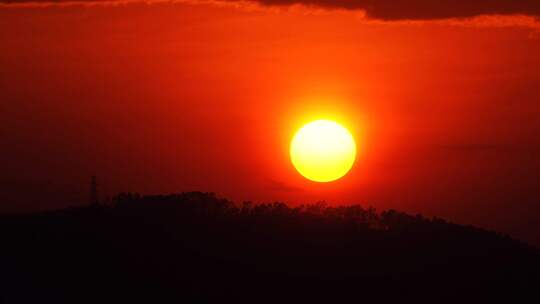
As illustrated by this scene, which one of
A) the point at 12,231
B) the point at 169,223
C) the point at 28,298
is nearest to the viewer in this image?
the point at 28,298

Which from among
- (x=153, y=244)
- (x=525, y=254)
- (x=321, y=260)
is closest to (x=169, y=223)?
(x=153, y=244)

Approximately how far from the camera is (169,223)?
62.8 meters

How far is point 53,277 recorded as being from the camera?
54.4 metres

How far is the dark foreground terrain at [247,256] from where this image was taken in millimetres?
55281

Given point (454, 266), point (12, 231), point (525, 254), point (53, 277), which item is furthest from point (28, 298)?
point (525, 254)

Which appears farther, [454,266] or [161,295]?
[454,266]

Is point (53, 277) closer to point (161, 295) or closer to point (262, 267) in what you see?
point (161, 295)

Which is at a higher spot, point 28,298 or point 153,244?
point 153,244

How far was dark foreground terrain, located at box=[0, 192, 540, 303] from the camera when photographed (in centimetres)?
5528

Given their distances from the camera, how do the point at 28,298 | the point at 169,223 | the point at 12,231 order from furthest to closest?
1. the point at 169,223
2. the point at 12,231
3. the point at 28,298

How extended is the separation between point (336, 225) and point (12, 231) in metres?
15.5

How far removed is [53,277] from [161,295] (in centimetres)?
418

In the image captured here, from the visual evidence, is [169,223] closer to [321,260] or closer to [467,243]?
[321,260]

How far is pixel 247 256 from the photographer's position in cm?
6097
